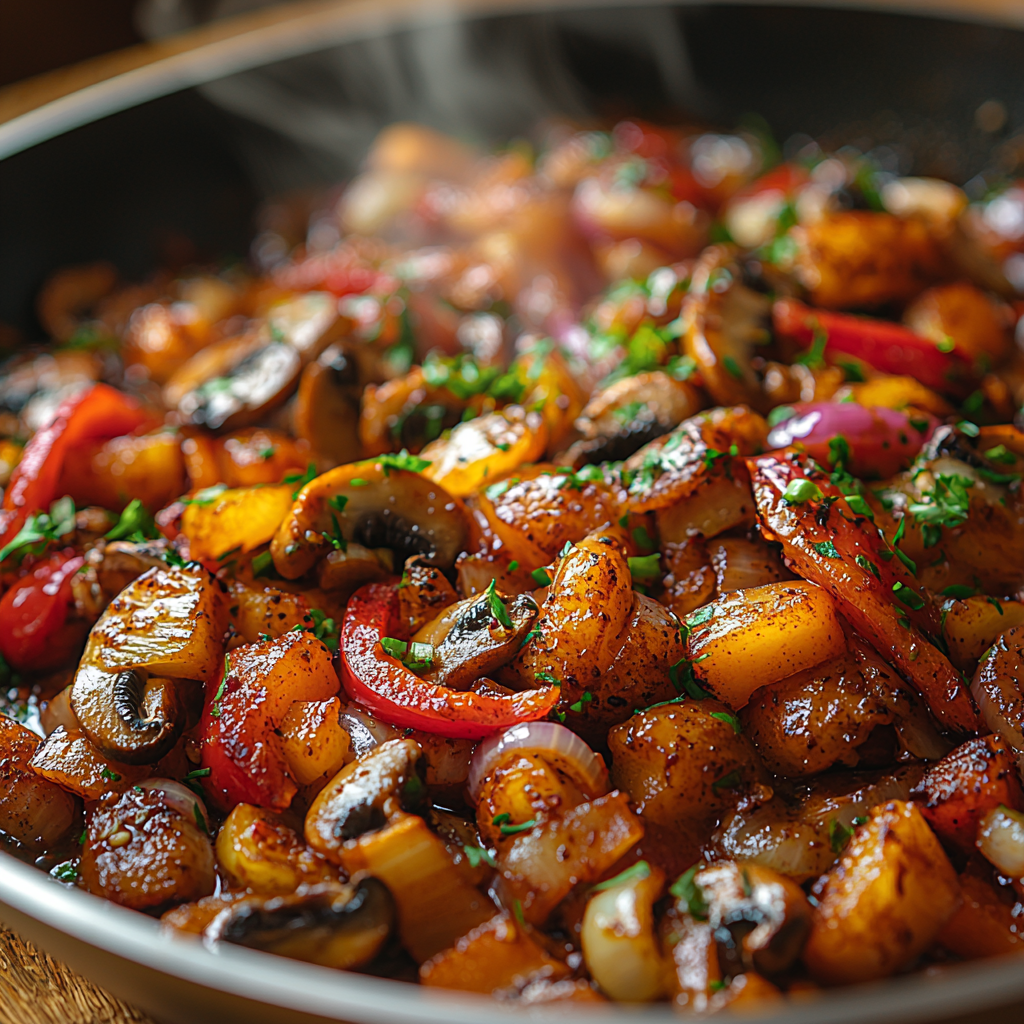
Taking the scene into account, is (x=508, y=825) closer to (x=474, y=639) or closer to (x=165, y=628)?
(x=474, y=639)

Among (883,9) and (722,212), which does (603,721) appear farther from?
(883,9)

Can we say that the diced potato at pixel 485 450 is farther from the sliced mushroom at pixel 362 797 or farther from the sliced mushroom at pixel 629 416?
the sliced mushroom at pixel 362 797

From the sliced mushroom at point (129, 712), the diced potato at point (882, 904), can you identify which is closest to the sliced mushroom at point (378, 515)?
the sliced mushroom at point (129, 712)

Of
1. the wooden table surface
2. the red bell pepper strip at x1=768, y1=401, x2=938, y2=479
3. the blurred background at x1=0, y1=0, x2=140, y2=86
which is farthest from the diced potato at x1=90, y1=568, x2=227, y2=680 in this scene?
the blurred background at x1=0, y1=0, x2=140, y2=86

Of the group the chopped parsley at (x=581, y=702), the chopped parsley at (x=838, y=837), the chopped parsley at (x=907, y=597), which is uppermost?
the chopped parsley at (x=581, y=702)

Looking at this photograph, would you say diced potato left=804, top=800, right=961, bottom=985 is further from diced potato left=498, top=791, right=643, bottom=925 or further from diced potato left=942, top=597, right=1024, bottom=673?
diced potato left=942, top=597, right=1024, bottom=673
